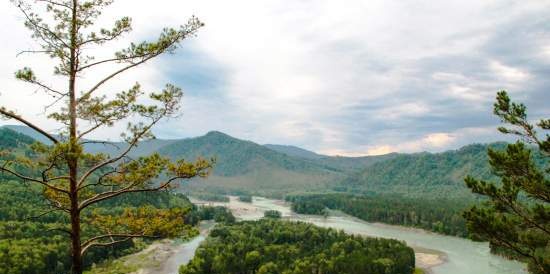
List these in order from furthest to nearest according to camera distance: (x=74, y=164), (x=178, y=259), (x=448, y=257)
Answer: (x=448, y=257) → (x=178, y=259) → (x=74, y=164)

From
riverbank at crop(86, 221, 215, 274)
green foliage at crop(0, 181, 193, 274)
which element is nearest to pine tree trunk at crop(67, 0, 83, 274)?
green foliage at crop(0, 181, 193, 274)

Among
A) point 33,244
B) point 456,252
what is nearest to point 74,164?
point 33,244

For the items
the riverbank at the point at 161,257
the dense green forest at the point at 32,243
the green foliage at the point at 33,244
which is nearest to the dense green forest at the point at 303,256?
the riverbank at the point at 161,257

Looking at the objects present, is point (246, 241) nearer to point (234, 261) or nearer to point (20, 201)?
point (234, 261)

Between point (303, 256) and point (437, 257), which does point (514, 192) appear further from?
point (437, 257)

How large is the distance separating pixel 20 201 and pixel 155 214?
155 metres

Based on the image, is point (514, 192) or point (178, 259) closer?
point (514, 192)

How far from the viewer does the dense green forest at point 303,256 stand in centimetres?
8438

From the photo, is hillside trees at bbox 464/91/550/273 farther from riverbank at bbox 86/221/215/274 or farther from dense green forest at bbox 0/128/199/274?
riverbank at bbox 86/221/215/274

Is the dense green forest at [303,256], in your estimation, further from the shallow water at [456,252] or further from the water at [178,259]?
the shallow water at [456,252]

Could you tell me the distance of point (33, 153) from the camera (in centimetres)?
1580

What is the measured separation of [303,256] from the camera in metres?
97.9

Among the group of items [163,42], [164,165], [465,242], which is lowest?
[465,242]

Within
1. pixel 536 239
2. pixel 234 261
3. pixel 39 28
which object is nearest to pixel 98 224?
pixel 39 28
